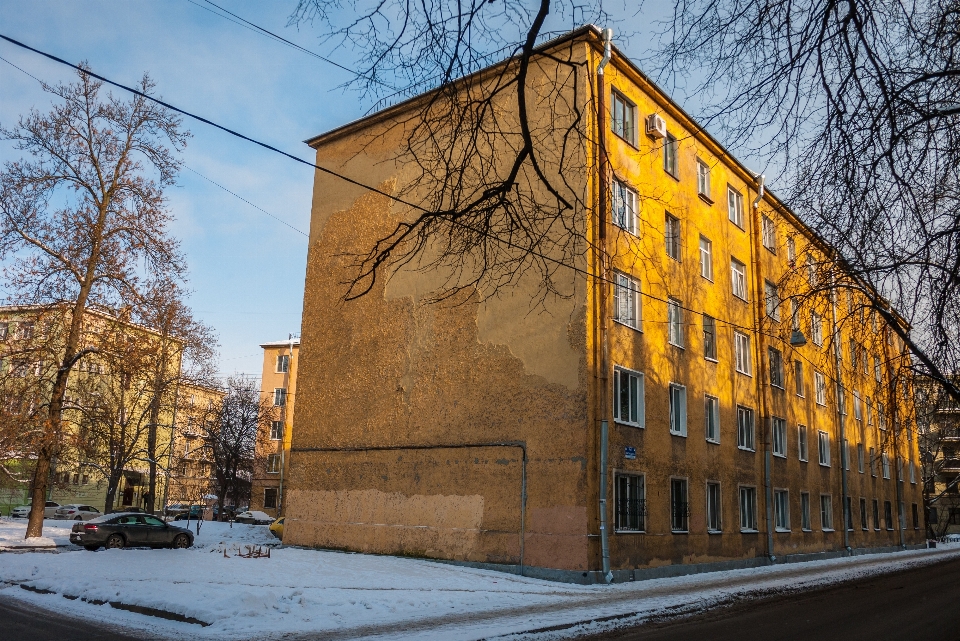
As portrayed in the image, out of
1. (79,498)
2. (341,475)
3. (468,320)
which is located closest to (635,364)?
(468,320)

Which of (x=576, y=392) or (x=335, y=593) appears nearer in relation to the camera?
A: (x=335, y=593)

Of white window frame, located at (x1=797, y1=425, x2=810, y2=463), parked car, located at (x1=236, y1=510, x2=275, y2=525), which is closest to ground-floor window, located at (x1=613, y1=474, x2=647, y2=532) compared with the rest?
white window frame, located at (x1=797, y1=425, x2=810, y2=463)

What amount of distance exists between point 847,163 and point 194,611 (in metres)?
9.86

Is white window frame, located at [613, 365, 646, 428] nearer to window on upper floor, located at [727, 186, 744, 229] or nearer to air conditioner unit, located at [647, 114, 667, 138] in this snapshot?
air conditioner unit, located at [647, 114, 667, 138]

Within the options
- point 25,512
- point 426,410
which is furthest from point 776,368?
point 25,512

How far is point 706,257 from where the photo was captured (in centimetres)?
2500

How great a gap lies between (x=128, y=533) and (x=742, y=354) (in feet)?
69.9

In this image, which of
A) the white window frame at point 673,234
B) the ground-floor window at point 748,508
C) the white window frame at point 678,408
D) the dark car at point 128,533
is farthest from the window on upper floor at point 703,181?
the dark car at point 128,533

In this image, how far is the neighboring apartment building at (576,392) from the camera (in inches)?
734

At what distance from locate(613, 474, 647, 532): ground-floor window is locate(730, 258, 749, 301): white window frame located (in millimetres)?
9863

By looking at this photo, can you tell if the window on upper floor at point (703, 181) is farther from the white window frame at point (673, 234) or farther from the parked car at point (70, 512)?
the parked car at point (70, 512)

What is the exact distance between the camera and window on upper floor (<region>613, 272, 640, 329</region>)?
798 inches

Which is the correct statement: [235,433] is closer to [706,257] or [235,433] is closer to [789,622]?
[706,257]

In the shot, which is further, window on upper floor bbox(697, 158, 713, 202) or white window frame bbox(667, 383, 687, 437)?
window on upper floor bbox(697, 158, 713, 202)
